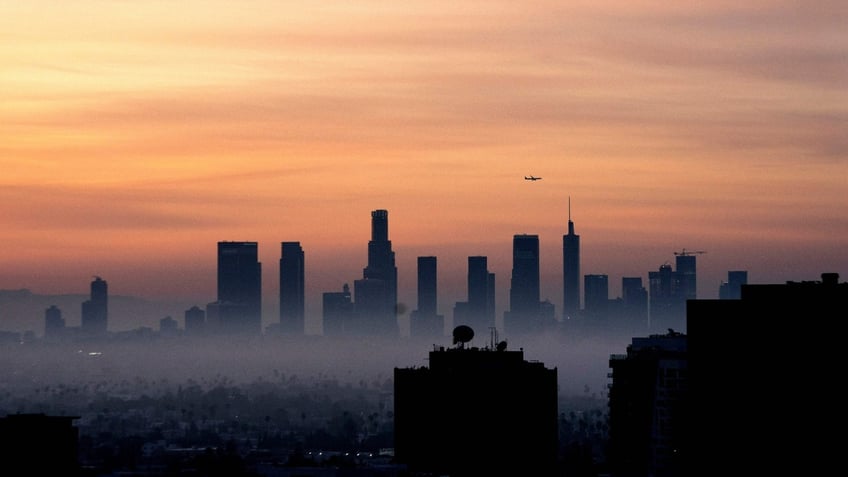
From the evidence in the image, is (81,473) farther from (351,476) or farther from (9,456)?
(351,476)

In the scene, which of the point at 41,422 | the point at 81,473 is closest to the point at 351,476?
the point at 81,473

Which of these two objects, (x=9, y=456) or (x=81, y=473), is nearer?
(x=9, y=456)

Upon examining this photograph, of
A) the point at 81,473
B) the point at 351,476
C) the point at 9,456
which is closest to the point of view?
the point at 9,456

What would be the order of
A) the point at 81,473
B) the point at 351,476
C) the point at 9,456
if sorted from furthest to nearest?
the point at 351,476 < the point at 81,473 < the point at 9,456

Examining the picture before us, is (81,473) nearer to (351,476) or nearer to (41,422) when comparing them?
(41,422)

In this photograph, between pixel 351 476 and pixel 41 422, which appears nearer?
pixel 41 422

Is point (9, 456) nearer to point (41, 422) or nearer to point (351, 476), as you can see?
point (41, 422)
